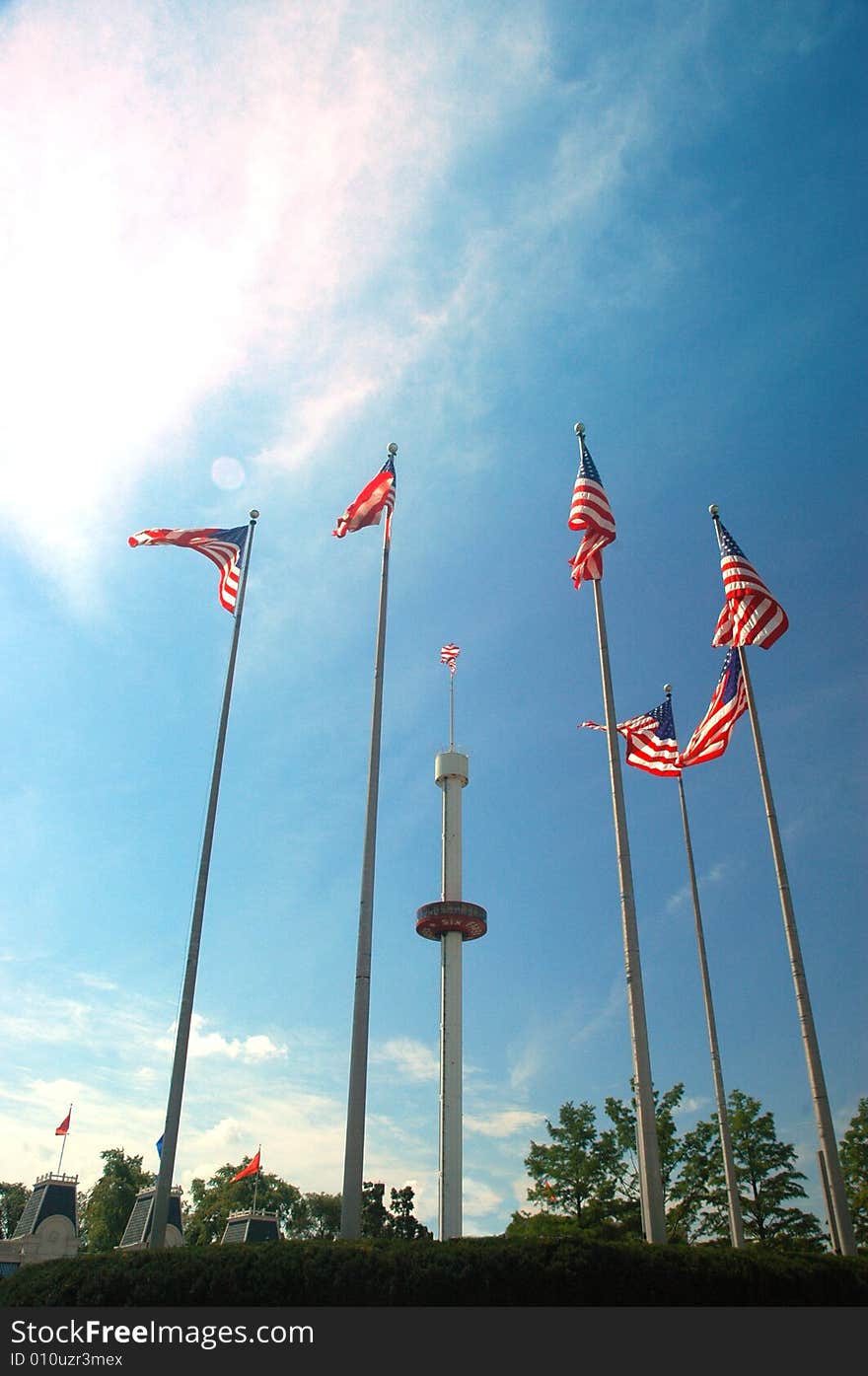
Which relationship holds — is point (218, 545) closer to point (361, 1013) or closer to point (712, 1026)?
point (361, 1013)

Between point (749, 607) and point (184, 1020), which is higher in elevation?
point (749, 607)

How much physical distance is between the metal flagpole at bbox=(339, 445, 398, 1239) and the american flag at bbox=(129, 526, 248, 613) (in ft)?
20.7

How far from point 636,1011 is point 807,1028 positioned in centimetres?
481

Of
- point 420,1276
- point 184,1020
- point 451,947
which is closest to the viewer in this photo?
point 420,1276

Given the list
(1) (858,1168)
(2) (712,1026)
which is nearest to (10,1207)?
(1) (858,1168)

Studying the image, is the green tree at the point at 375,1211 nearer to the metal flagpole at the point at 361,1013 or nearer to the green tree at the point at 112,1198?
the green tree at the point at 112,1198

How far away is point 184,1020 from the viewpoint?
2328 cm

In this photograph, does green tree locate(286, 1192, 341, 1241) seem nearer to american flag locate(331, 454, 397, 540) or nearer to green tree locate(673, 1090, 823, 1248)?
green tree locate(673, 1090, 823, 1248)

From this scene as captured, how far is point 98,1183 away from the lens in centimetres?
8456

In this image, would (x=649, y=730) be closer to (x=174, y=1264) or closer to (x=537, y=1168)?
(x=174, y=1264)

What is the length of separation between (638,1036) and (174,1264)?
984 cm

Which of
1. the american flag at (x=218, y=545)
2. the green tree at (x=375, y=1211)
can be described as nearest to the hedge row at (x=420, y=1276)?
the american flag at (x=218, y=545)

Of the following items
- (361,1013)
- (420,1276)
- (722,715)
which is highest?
(722,715)

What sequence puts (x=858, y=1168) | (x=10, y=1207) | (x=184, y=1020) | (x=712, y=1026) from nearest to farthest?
(x=184, y=1020), (x=712, y=1026), (x=858, y=1168), (x=10, y=1207)
